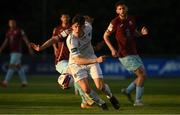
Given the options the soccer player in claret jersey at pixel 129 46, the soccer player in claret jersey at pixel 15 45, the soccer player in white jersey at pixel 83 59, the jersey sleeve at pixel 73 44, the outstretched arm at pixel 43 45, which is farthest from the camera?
the soccer player in claret jersey at pixel 15 45

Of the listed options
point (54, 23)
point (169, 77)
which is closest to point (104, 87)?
point (169, 77)

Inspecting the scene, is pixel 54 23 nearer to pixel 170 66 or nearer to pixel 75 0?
pixel 75 0

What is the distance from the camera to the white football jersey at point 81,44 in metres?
17.2

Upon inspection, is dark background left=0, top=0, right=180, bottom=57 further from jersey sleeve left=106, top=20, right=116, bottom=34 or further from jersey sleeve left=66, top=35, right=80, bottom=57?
jersey sleeve left=66, top=35, right=80, bottom=57

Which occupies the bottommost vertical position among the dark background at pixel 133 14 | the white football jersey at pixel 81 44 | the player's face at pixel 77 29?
the dark background at pixel 133 14

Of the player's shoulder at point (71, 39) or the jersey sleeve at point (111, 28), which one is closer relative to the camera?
the player's shoulder at point (71, 39)

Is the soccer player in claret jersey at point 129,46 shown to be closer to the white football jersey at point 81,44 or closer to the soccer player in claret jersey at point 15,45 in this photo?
the white football jersey at point 81,44

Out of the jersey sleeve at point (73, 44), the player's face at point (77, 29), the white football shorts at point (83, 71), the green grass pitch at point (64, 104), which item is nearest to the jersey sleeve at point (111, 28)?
the white football shorts at point (83, 71)

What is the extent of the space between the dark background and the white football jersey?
1268 inches

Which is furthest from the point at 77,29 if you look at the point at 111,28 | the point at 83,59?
the point at 111,28

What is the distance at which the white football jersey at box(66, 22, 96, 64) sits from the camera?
17.2 metres

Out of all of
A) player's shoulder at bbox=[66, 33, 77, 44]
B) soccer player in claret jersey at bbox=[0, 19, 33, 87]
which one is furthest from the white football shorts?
soccer player in claret jersey at bbox=[0, 19, 33, 87]

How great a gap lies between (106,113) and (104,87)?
4.59ft

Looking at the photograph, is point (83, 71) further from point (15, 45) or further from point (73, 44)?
point (15, 45)
